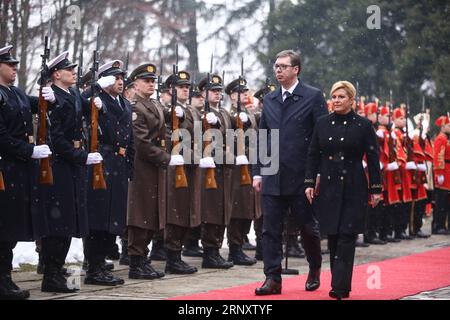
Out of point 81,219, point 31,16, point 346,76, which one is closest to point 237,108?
point 81,219

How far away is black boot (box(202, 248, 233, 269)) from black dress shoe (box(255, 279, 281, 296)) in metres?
2.53

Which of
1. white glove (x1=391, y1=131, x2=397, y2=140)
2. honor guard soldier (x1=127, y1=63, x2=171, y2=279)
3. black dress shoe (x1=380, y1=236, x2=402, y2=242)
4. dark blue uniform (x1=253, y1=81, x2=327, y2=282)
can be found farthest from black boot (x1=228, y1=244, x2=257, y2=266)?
white glove (x1=391, y1=131, x2=397, y2=140)

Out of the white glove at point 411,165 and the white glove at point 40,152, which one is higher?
the white glove at point 40,152

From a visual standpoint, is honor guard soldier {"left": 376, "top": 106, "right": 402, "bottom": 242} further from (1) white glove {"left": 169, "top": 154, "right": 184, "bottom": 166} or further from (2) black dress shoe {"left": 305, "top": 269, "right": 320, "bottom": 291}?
(2) black dress shoe {"left": 305, "top": 269, "right": 320, "bottom": 291}

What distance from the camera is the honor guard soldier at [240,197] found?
11977 millimetres

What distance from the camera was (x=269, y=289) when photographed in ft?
28.7

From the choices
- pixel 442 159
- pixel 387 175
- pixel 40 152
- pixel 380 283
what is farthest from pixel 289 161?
pixel 442 159

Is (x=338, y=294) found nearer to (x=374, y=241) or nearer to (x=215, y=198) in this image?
(x=215, y=198)

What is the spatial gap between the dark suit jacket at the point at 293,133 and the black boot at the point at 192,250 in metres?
4.04

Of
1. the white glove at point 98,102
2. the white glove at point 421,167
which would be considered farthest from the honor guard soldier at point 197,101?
the white glove at point 421,167

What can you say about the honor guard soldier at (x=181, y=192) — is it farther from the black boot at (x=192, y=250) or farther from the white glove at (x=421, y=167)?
the white glove at (x=421, y=167)

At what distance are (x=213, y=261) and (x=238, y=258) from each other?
0.63 m

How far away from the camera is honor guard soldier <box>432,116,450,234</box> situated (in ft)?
58.6
